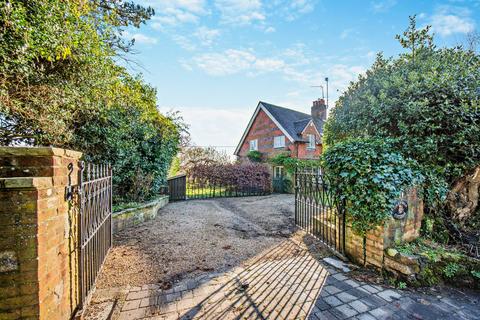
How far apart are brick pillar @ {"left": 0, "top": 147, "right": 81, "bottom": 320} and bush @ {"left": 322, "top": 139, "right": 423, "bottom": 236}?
3858mm

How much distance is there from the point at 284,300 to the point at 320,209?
268cm

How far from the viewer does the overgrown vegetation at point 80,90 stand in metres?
3.27

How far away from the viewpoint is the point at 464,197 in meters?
4.11

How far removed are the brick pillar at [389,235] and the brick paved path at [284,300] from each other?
0.54 meters

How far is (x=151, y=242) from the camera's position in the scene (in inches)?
181

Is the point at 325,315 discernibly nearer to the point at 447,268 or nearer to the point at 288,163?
the point at 447,268

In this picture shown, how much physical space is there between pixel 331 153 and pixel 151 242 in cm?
439

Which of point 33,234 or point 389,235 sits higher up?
point 33,234

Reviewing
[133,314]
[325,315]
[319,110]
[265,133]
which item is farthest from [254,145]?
[133,314]

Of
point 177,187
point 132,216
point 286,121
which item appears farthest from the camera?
point 286,121

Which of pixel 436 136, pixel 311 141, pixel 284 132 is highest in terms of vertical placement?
pixel 284 132

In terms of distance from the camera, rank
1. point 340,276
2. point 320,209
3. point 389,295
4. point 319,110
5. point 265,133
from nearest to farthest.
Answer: point 389,295 < point 340,276 < point 320,209 < point 265,133 < point 319,110

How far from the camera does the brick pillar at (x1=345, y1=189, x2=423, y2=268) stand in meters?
3.11

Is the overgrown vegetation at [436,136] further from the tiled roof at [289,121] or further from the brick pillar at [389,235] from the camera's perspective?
the tiled roof at [289,121]
